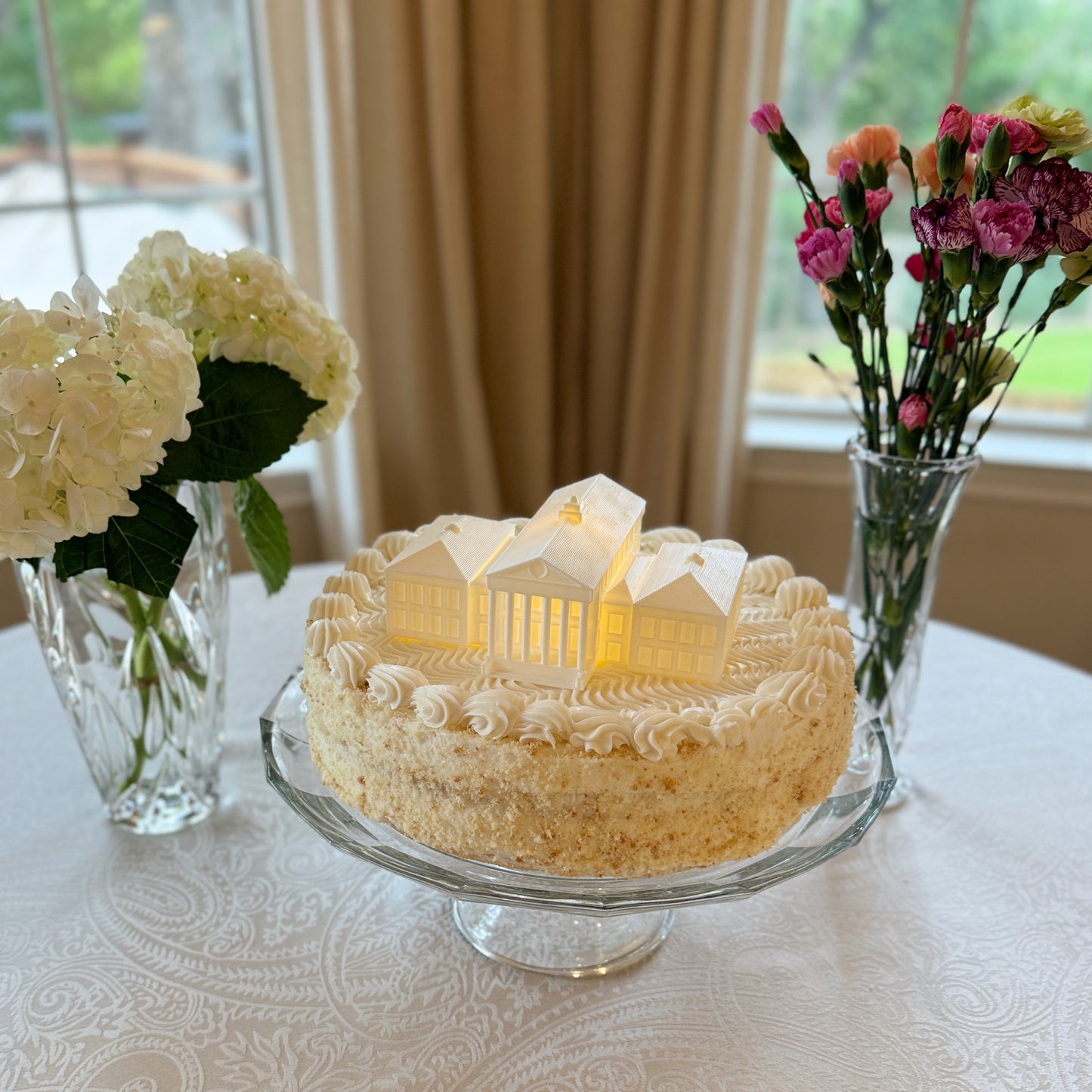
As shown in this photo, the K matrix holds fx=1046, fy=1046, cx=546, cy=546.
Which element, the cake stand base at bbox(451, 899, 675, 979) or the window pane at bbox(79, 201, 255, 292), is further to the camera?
the window pane at bbox(79, 201, 255, 292)

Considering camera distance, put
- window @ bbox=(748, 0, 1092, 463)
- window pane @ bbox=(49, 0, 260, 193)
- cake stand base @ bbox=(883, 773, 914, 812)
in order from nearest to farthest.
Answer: cake stand base @ bbox=(883, 773, 914, 812), window pane @ bbox=(49, 0, 260, 193), window @ bbox=(748, 0, 1092, 463)

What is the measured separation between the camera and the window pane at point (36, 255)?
2.21 metres

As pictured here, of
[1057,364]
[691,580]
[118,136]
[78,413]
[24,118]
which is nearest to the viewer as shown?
[78,413]

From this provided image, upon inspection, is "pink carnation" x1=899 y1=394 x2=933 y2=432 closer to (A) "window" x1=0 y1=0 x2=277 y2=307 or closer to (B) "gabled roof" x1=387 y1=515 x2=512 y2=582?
(B) "gabled roof" x1=387 y1=515 x2=512 y2=582

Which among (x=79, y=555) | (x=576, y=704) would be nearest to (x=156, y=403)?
(x=79, y=555)

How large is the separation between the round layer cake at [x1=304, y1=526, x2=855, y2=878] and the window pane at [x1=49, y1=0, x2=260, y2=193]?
1756 mm

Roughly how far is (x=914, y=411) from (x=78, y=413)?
2.49 ft

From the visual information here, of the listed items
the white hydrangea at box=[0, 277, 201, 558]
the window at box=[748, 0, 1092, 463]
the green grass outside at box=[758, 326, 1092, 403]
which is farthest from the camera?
the green grass outside at box=[758, 326, 1092, 403]

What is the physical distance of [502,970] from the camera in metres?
0.93

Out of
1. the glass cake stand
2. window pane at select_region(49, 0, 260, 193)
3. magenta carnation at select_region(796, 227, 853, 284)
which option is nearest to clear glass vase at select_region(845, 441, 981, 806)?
the glass cake stand

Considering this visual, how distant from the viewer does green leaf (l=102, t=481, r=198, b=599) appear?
916mm

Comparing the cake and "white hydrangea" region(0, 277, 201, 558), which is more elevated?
"white hydrangea" region(0, 277, 201, 558)

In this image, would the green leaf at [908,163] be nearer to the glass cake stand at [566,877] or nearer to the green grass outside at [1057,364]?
the glass cake stand at [566,877]

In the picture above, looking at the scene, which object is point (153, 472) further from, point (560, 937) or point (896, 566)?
point (896, 566)
